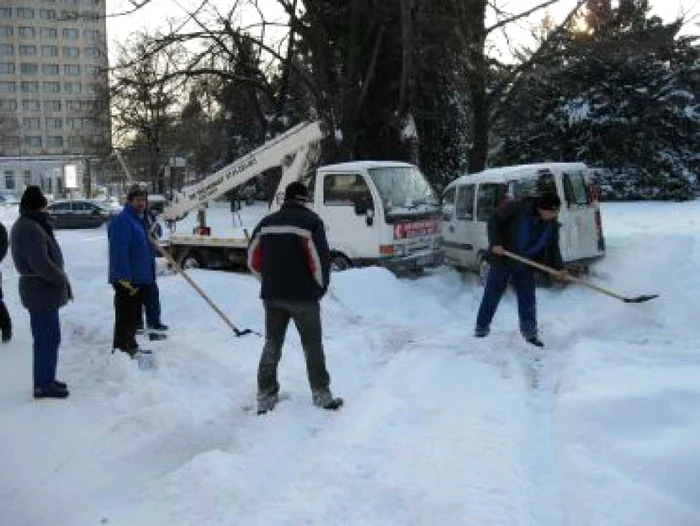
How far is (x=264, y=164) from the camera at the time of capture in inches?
607

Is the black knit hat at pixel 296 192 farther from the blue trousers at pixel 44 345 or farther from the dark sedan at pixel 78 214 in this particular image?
the dark sedan at pixel 78 214

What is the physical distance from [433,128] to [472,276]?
9034mm

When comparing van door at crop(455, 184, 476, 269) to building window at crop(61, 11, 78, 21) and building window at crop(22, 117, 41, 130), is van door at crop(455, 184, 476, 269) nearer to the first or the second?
building window at crop(61, 11, 78, 21)

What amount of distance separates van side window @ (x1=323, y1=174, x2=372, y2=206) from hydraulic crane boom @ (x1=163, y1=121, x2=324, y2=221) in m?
1.33

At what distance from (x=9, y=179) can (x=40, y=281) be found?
3927 inches

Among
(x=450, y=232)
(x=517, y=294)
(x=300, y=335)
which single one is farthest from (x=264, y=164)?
(x=300, y=335)

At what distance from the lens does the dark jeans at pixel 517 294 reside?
8.84 meters

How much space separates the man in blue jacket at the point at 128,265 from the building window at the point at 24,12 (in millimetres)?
130487

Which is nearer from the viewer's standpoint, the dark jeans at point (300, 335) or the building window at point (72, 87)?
the dark jeans at point (300, 335)

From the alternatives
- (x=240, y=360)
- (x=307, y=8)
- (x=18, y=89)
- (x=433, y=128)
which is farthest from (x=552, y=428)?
(x=18, y=89)

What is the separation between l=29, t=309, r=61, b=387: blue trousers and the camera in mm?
7281

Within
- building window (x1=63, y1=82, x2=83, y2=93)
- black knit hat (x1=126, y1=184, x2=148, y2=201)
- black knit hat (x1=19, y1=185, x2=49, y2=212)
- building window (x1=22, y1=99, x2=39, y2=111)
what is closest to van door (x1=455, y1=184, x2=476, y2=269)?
black knit hat (x1=126, y1=184, x2=148, y2=201)

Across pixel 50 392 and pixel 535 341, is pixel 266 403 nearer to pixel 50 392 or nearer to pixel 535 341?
pixel 50 392

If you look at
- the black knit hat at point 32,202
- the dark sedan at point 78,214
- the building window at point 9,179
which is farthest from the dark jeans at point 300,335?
the building window at point 9,179
